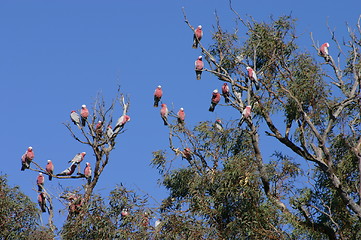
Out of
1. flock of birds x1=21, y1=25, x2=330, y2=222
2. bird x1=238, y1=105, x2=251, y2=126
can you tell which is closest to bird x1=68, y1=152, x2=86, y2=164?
flock of birds x1=21, y1=25, x2=330, y2=222

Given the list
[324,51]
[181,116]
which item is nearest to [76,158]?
[181,116]

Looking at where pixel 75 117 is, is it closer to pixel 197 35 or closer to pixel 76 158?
pixel 76 158

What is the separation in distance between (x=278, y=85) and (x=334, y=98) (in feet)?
2.99

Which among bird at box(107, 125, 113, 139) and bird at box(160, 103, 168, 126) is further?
bird at box(160, 103, 168, 126)

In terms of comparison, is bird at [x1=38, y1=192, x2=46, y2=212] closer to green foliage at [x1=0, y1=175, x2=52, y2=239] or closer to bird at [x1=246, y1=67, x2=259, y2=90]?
green foliage at [x1=0, y1=175, x2=52, y2=239]

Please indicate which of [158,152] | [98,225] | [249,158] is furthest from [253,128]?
[98,225]

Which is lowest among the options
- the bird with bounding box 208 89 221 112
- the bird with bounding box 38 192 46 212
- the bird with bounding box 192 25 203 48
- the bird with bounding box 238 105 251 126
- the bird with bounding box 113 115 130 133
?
the bird with bounding box 38 192 46 212

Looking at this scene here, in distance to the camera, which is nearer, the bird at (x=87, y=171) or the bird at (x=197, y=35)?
the bird at (x=87, y=171)

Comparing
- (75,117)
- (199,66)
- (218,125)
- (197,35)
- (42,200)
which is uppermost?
(197,35)

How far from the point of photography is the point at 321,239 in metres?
14.1

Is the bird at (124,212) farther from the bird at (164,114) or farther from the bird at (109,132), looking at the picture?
the bird at (164,114)

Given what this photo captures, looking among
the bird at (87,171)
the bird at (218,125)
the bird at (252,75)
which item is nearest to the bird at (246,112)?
the bird at (218,125)

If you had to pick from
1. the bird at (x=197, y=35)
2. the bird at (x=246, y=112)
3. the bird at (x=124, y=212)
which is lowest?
the bird at (x=124, y=212)

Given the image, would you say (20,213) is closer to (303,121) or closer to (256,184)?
(256,184)
